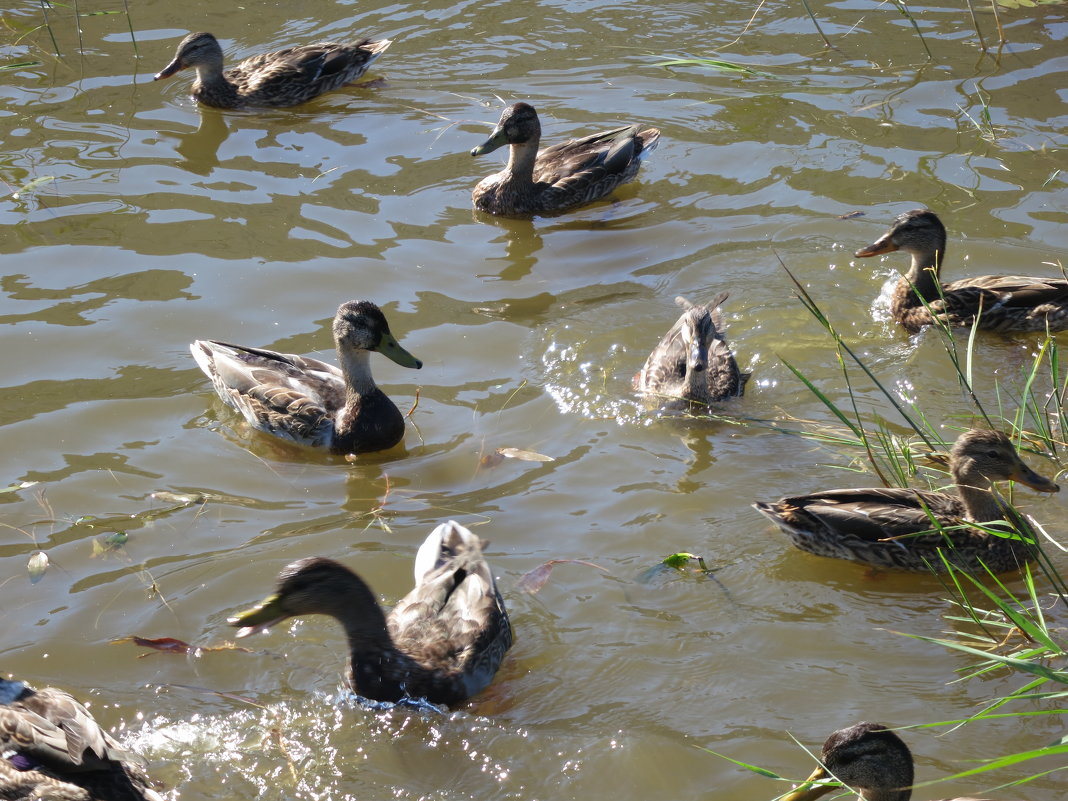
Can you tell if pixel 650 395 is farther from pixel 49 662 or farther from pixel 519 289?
pixel 49 662

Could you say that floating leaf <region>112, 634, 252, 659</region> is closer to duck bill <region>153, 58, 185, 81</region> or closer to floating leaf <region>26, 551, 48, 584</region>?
floating leaf <region>26, 551, 48, 584</region>

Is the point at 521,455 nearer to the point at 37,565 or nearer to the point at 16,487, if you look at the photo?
the point at 37,565

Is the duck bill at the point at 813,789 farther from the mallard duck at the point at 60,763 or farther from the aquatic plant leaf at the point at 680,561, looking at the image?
the mallard duck at the point at 60,763

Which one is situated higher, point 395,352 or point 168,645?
point 395,352

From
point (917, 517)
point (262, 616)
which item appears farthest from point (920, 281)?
point (262, 616)

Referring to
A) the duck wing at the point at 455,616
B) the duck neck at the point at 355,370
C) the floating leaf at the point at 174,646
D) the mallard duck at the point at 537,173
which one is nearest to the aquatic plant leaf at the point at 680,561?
the duck wing at the point at 455,616

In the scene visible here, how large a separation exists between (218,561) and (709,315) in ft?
10.6

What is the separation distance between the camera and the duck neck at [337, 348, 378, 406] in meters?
7.02

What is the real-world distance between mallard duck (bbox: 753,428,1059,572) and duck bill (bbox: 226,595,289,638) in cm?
222

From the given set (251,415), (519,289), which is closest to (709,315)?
(519,289)

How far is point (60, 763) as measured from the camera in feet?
13.8

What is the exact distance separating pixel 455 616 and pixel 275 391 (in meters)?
2.36

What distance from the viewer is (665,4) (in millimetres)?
12203

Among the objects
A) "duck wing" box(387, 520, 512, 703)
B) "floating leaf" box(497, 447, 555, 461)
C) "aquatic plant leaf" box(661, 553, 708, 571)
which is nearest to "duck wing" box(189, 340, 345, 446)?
"floating leaf" box(497, 447, 555, 461)
